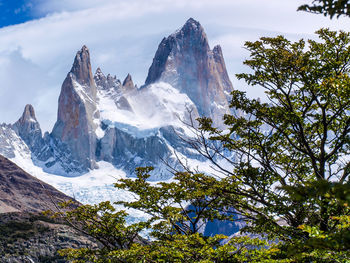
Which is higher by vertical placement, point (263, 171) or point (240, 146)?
point (240, 146)

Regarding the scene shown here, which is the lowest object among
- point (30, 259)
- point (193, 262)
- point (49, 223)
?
point (193, 262)

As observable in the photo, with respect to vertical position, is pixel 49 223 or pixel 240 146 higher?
pixel 49 223

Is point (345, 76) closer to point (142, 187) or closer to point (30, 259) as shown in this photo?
point (142, 187)

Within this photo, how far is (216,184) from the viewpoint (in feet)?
39.0

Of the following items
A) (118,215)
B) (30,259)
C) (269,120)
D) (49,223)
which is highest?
(49,223)

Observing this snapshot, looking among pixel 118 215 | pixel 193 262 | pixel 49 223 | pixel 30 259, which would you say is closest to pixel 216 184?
pixel 193 262

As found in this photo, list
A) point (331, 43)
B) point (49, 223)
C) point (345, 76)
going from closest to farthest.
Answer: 1. point (345, 76)
2. point (331, 43)
3. point (49, 223)

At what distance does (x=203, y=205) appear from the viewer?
45.4 feet

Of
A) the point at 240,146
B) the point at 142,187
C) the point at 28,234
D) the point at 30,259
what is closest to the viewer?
the point at 240,146

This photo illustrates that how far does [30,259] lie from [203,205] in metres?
57.1

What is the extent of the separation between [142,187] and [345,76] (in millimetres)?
8252

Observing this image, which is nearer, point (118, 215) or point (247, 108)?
point (247, 108)

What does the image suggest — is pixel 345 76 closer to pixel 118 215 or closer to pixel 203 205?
pixel 203 205

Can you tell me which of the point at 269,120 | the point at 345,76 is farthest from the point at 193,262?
the point at 345,76
